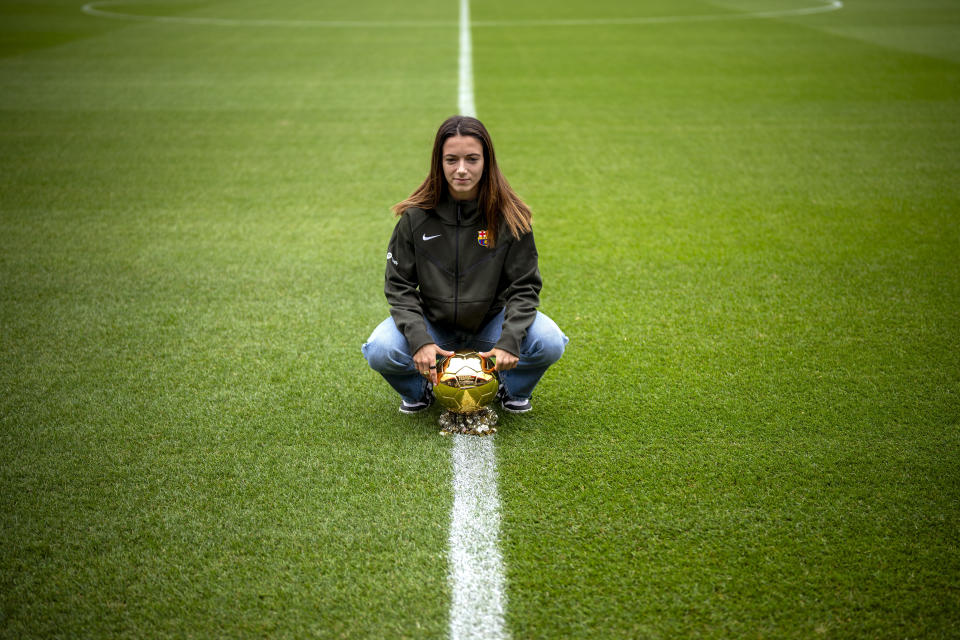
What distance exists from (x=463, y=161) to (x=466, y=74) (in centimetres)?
804

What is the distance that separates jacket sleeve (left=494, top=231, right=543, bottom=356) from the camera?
8.55ft

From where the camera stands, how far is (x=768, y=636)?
1897 millimetres

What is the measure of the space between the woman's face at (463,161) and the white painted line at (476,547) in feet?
3.12

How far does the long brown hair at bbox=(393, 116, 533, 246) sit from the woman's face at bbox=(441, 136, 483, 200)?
22 millimetres

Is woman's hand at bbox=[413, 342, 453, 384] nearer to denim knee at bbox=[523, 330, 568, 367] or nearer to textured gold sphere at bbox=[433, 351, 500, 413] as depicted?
textured gold sphere at bbox=[433, 351, 500, 413]

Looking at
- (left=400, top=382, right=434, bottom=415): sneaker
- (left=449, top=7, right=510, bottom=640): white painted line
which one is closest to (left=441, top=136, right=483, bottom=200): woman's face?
(left=400, top=382, right=434, bottom=415): sneaker

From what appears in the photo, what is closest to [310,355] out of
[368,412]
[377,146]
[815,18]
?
[368,412]

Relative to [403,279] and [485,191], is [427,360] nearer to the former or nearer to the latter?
[403,279]

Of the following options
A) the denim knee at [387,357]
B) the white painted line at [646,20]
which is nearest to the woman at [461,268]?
the denim knee at [387,357]

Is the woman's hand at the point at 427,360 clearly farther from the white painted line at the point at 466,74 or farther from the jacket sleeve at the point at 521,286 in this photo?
the white painted line at the point at 466,74

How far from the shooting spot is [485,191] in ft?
8.64

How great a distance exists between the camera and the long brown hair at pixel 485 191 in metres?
2.57

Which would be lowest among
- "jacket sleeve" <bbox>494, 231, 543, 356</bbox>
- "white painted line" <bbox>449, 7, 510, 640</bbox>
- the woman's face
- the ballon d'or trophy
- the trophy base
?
"white painted line" <bbox>449, 7, 510, 640</bbox>

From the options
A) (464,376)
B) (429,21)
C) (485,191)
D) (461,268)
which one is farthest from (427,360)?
(429,21)
